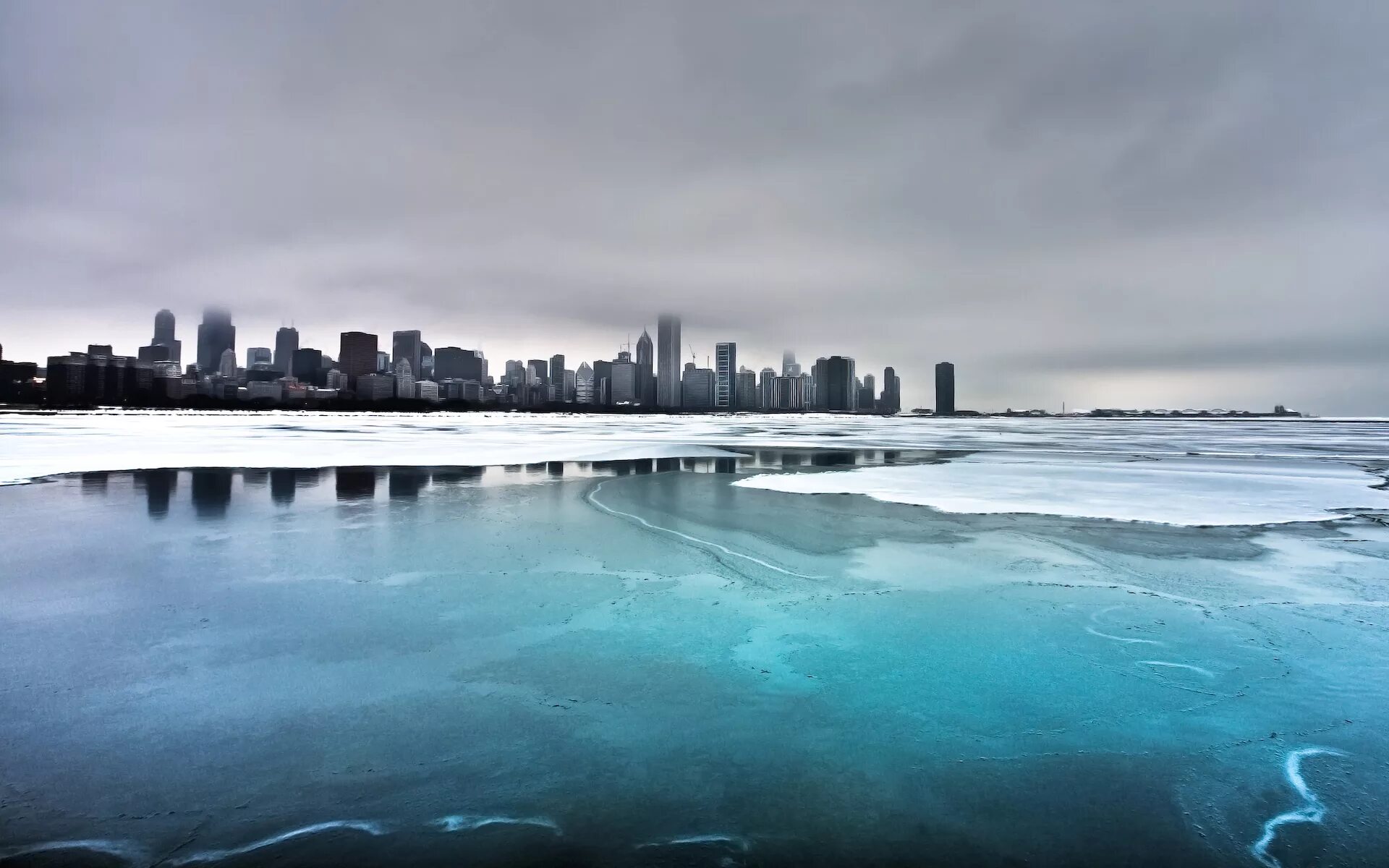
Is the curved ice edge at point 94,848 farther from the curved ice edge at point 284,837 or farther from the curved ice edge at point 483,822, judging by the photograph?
the curved ice edge at point 483,822

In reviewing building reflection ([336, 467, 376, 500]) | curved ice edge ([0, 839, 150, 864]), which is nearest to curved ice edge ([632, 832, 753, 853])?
curved ice edge ([0, 839, 150, 864])

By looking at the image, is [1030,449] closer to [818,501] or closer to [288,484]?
[818,501]

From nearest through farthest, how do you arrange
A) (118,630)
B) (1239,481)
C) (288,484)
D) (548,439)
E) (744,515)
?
(118,630) → (744,515) → (288,484) → (1239,481) → (548,439)

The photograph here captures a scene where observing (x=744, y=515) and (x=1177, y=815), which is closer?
(x=1177, y=815)

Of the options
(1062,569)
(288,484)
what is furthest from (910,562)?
(288,484)

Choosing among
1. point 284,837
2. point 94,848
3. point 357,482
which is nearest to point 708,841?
point 284,837

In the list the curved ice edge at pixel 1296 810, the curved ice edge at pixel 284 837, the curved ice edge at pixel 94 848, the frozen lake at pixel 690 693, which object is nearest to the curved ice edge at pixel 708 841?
the frozen lake at pixel 690 693
